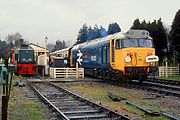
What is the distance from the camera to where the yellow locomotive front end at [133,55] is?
21188mm

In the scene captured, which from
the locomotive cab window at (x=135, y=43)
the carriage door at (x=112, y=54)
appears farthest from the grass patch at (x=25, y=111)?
the carriage door at (x=112, y=54)

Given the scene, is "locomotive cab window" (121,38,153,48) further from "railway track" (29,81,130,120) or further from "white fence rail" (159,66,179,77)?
"white fence rail" (159,66,179,77)

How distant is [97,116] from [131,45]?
38.6 feet

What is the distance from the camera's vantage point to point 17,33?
127 m

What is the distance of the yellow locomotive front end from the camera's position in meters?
21.2

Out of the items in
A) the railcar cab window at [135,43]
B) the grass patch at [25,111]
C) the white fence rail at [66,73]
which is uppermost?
the railcar cab window at [135,43]

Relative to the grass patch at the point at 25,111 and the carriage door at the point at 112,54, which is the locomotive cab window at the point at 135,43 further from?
the grass patch at the point at 25,111

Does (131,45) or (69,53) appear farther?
(69,53)

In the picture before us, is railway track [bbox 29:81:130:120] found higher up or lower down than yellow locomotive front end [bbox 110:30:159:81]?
lower down

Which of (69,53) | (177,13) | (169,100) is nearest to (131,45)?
(169,100)

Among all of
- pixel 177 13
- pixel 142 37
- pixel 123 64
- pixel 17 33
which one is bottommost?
pixel 123 64

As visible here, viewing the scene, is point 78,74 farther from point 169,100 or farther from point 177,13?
point 169,100

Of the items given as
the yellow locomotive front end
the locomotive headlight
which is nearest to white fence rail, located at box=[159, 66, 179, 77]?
the yellow locomotive front end

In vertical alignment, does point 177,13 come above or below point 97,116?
above
